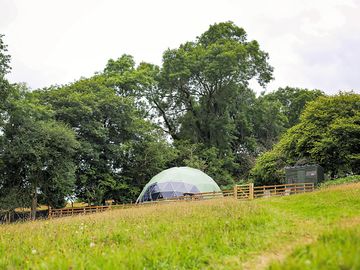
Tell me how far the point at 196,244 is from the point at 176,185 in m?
22.2

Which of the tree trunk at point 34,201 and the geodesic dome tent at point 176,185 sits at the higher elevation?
the geodesic dome tent at point 176,185

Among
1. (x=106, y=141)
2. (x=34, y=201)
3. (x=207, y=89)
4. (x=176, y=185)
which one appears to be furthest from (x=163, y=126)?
(x=34, y=201)

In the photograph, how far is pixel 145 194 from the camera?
99.2ft

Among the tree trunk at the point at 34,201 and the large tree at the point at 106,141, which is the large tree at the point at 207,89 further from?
the tree trunk at the point at 34,201

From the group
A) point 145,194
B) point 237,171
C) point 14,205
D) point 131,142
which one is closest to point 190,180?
point 145,194

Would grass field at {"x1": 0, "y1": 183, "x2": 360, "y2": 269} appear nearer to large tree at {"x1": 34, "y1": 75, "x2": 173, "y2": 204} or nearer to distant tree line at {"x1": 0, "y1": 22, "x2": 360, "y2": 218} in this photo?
distant tree line at {"x1": 0, "y1": 22, "x2": 360, "y2": 218}

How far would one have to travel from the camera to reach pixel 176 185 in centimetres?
2909

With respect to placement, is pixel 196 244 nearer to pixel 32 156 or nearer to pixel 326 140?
pixel 326 140

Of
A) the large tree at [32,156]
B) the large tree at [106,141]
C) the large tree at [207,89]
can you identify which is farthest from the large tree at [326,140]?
the large tree at [32,156]

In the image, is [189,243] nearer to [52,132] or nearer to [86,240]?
[86,240]

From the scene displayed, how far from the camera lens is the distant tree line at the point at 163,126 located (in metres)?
26.2

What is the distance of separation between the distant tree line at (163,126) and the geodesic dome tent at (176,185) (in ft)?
18.5

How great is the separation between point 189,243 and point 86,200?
28.1 m

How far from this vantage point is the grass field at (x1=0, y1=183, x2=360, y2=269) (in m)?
5.40
